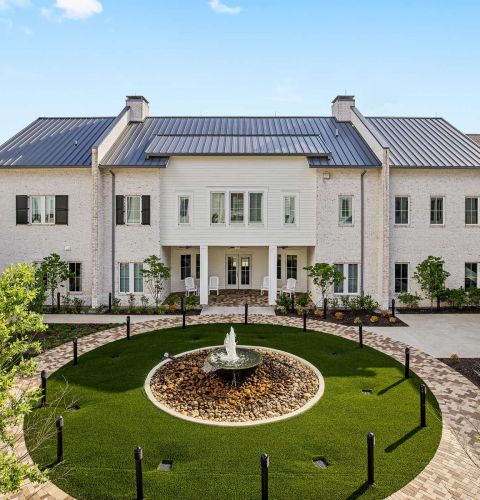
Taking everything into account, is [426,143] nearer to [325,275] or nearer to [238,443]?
[325,275]

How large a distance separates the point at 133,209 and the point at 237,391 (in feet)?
46.8

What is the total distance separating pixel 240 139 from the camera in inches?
867

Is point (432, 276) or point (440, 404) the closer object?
point (440, 404)

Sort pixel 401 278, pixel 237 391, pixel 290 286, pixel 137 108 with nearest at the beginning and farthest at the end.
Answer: pixel 237 391 < pixel 401 278 < pixel 290 286 < pixel 137 108

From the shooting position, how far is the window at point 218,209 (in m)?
21.0

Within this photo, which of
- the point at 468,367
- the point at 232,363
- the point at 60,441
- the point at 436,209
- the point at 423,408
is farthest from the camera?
the point at 436,209

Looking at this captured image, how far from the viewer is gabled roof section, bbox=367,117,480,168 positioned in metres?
20.6

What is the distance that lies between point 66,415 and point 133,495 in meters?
3.55

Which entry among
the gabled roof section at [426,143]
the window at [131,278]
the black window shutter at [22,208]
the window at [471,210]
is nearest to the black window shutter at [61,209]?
the black window shutter at [22,208]

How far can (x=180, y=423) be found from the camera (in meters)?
8.42

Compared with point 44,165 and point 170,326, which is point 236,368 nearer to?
point 170,326

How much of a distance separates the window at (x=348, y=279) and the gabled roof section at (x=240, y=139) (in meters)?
5.88

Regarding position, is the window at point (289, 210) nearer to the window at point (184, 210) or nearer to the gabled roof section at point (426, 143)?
the window at point (184, 210)

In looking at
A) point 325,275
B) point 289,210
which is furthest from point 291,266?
point 325,275
